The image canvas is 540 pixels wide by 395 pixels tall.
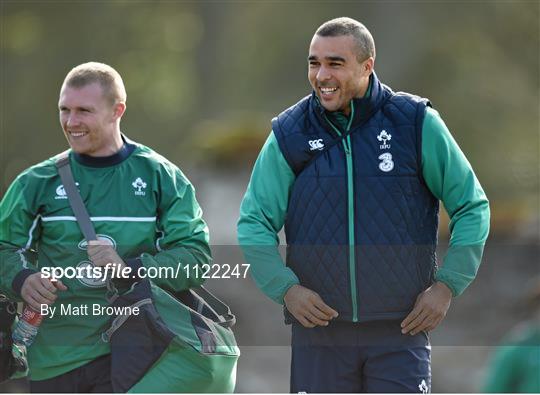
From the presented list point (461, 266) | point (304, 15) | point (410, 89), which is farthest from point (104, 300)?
point (304, 15)

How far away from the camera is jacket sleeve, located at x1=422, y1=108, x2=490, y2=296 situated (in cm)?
623

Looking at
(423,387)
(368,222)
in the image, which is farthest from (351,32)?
(423,387)

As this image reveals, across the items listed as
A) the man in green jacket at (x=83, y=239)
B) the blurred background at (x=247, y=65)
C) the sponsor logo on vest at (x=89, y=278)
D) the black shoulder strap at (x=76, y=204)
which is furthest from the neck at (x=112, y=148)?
the blurred background at (x=247, y=65)

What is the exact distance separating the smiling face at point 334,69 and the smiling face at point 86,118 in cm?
95

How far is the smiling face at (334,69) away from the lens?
6.30m

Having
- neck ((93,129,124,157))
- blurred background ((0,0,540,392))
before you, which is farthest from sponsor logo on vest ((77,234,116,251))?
blurred background ((0,0,540,392))

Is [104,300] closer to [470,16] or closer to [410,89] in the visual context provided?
[410,89]

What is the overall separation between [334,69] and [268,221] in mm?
723

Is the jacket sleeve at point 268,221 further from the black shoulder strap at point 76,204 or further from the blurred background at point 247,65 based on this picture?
the blurred background at point 247,65

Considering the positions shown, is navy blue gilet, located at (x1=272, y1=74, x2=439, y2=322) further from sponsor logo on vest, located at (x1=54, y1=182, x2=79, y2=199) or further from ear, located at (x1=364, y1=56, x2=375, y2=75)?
sponsor logo on vest, located at (x1=54, y1=182, x2=79, y2=199)

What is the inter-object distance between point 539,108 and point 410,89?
2.37m

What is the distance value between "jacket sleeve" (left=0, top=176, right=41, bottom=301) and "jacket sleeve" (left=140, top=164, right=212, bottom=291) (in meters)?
0.51

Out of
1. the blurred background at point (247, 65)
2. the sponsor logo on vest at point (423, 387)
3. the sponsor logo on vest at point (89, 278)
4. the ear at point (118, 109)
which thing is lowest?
the sponsor logo on vest at point (423, 387)
